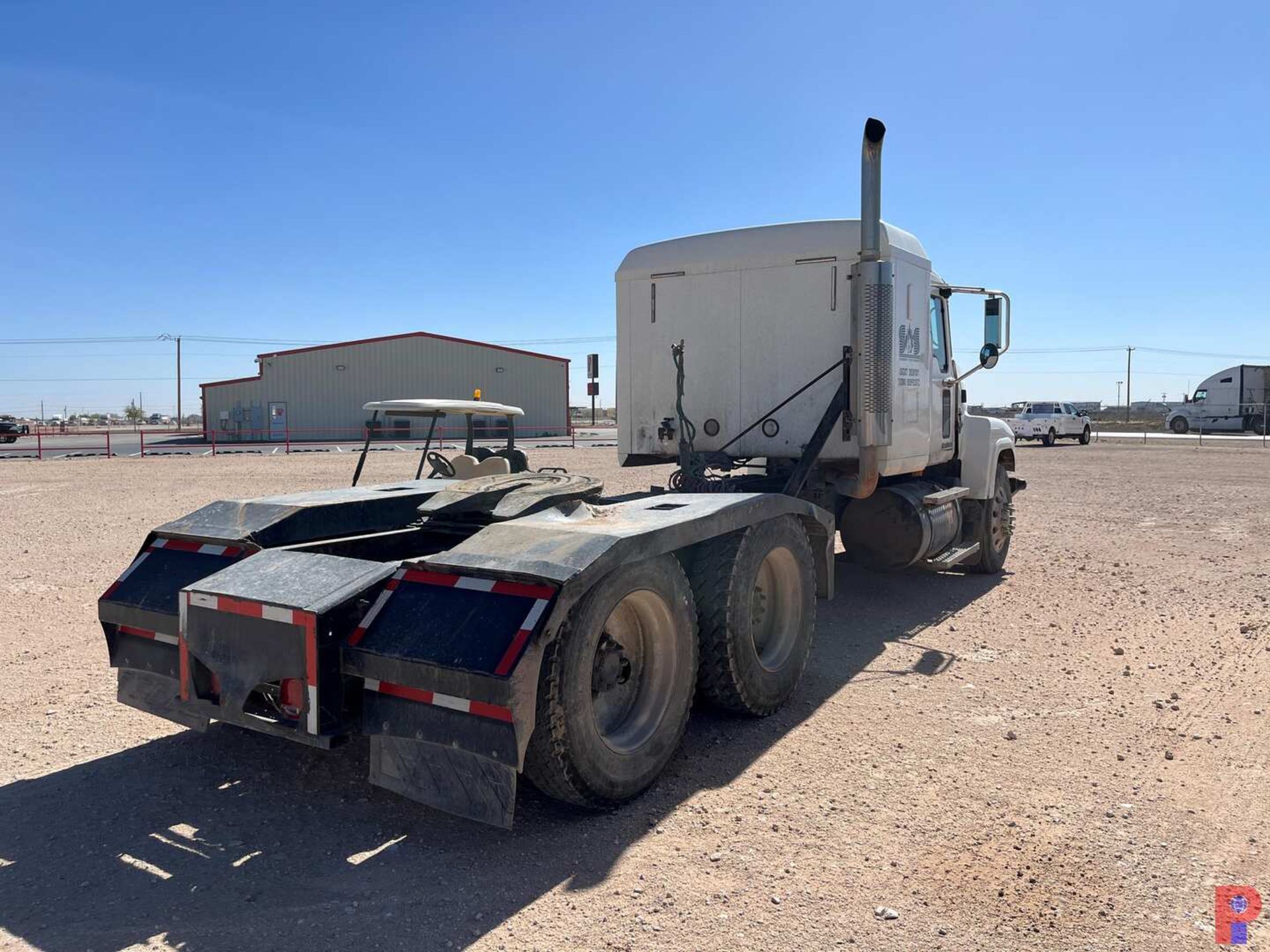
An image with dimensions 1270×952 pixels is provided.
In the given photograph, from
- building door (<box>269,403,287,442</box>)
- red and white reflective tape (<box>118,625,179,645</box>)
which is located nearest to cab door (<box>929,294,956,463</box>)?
red and white reflective tape (<box>118,625,179,645</box>)

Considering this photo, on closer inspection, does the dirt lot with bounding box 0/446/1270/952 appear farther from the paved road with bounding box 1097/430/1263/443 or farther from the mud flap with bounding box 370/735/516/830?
the paved road with bounding box 1097/430/1263/443

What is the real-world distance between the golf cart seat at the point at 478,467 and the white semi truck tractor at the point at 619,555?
3 centimetres

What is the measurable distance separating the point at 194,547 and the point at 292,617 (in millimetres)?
1297

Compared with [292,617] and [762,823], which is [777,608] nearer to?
[762,823]

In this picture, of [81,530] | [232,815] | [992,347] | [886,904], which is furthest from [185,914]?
[81,530]

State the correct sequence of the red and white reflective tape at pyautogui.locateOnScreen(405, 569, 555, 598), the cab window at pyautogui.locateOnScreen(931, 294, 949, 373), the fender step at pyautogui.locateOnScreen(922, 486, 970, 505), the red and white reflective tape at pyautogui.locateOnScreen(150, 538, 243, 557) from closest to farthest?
the red and white reflective tape at pyautogui.locateOnScreen(405, 569, 555, 598) → the red and white reflective tape at pyautogui.locateOnScreen(150, 538, 243, 557) → the fender step at pyautogui.locateOnScreen(922, 486, 970, 505) → the cab window at pyautogui.locateOnScreen(931, 294, 949, 373)

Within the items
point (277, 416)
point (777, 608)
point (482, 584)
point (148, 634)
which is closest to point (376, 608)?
point (482, 584)

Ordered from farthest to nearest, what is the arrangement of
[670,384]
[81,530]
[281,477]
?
[281,477], [81,530], [670,384]

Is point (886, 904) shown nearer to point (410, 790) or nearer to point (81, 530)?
point (410, 790)

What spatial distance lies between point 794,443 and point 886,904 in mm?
4213

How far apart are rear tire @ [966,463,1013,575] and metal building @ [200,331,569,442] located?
33293 mm

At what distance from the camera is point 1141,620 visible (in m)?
7.20

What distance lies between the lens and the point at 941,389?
8.12 m

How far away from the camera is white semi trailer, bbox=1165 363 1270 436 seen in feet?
148
